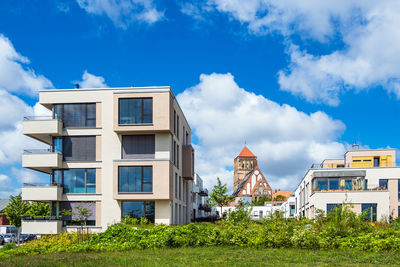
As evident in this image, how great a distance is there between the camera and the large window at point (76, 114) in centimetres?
3030

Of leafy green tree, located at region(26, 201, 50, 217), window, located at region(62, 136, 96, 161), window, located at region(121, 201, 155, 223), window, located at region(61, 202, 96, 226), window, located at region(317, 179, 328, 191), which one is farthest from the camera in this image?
leafy green tree, located at region(26, 201, 50, 217)

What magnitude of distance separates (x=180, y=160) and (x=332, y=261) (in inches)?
957

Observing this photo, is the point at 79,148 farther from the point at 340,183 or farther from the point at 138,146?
the point at 340,183

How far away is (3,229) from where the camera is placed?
4788 cm

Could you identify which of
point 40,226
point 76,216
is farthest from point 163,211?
point 40,226

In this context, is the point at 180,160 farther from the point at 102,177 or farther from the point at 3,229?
the point at 3,229

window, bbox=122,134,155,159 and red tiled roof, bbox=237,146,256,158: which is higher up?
red tiled roof, bbox=237,146,256,158

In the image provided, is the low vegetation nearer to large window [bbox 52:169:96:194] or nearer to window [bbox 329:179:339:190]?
large window [bbox 52:169:96:194]

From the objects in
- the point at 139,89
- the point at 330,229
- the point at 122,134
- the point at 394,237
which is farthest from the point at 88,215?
the point at 394,237

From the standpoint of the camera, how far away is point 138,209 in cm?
2920

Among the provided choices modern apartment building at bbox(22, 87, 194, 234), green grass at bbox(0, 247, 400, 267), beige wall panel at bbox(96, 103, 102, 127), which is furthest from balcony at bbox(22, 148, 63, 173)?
green grass at bbox(0, 247, 400, 267)

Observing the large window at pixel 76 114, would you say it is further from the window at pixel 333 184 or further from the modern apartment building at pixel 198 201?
the modern apartment building at pixel 198 201

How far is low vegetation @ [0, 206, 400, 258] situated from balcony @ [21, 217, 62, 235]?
37.4ft

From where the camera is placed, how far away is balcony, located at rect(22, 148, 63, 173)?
2909 centimetres
